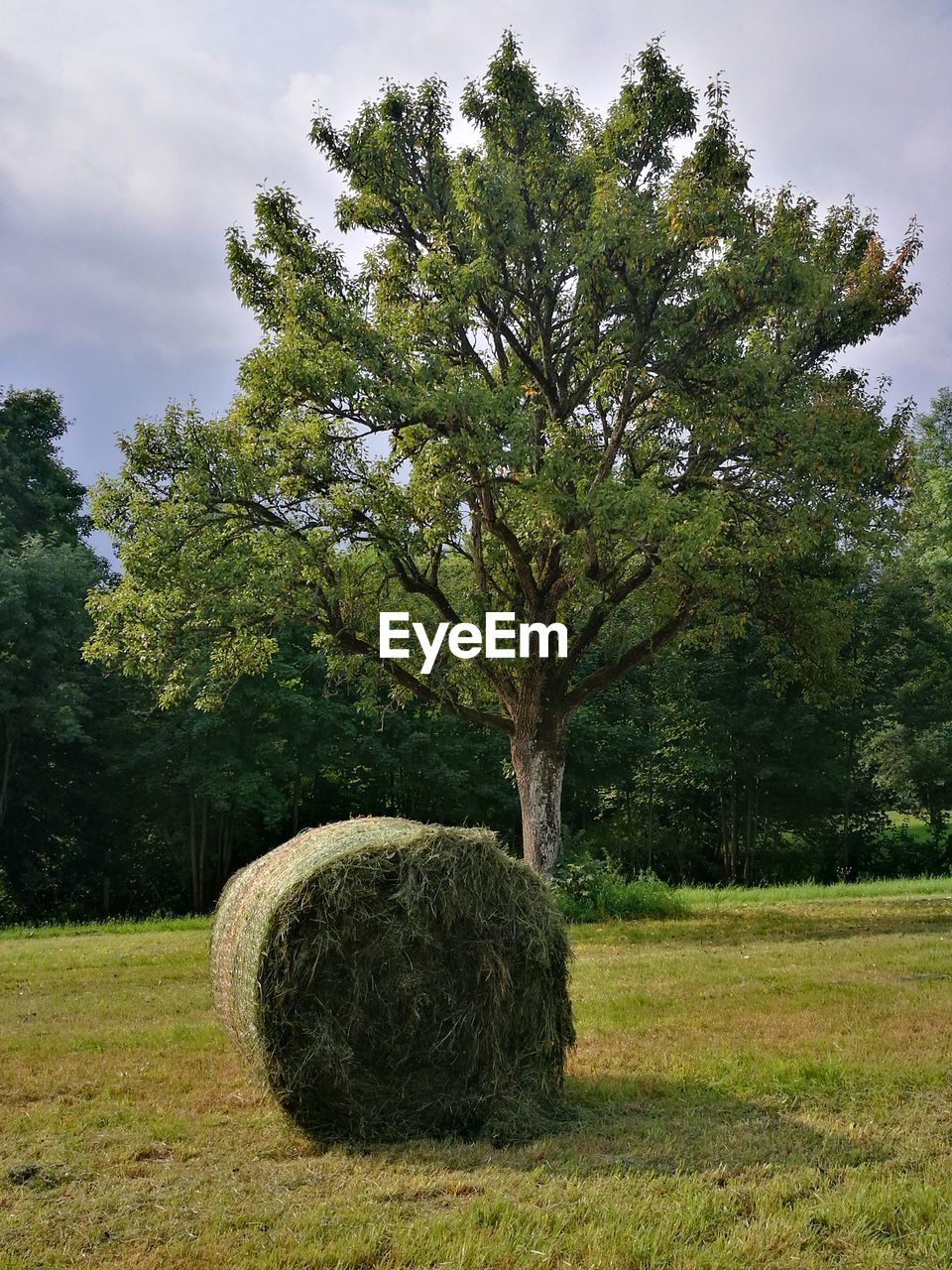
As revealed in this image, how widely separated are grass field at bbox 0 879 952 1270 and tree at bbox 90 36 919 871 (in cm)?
694

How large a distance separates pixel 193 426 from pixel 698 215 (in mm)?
7788

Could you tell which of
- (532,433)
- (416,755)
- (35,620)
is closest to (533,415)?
(532,433)

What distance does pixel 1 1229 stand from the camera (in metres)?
4.42

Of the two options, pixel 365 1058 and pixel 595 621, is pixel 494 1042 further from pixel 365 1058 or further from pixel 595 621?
pixel 595 621

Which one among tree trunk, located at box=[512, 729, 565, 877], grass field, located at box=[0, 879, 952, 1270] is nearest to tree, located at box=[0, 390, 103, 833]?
tree trunk, located at box=[512, 729, 565, 877]

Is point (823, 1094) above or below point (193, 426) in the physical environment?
below

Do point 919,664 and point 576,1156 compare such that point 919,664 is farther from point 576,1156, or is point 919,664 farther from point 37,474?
point 576,1156

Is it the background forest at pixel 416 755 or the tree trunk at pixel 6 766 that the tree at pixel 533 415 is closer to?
the background forest at pixel 416 755

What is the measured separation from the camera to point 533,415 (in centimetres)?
1462

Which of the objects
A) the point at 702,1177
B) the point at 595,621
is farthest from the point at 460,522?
the point at 702,1177

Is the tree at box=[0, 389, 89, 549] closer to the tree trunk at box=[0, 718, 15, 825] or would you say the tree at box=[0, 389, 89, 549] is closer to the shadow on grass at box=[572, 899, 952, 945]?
the tree trunk at box=[0, 718, 15, 825]

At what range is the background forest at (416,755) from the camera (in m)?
26.6

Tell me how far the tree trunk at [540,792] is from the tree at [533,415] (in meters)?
0.05

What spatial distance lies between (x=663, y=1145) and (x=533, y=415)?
10735mm
